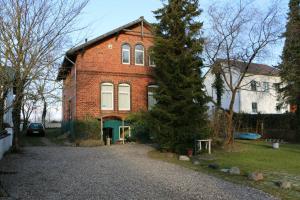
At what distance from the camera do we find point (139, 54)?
30.1 m

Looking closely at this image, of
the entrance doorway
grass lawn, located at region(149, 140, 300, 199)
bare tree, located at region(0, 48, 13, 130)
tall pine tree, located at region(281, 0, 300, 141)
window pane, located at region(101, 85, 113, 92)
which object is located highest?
tall pine tree, located at region(281, 0, 300, 141)

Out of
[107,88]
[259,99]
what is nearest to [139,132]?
[107,88]

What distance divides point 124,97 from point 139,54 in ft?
12.5

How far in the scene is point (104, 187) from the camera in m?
10.3

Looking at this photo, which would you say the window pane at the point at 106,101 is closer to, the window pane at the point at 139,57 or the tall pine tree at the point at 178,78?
the window pane at the point at 139,57

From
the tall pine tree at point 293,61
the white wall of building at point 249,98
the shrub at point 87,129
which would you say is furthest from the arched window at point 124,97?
the white wall of building at point 249,98

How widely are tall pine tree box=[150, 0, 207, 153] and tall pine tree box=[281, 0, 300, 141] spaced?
10.5m

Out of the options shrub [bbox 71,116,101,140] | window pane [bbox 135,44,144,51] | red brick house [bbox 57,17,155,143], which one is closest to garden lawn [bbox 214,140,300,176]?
shrub [bbox 71,116,101,140]

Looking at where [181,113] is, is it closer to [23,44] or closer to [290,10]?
[23,44]

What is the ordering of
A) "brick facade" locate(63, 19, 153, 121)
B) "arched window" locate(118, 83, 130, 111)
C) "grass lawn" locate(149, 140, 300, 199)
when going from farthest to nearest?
"arched window" locate(118, 83, 130, 111) < "brick facade" locate(63, 19, 153, 121) < "grass lawn" locate(149, 140, 300, 199)

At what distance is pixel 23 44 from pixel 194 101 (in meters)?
12.0

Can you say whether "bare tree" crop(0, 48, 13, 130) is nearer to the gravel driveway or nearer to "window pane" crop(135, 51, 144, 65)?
the gravel driveway

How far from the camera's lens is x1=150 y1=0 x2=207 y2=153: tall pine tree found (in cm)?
1945

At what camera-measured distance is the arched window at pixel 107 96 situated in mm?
28333
